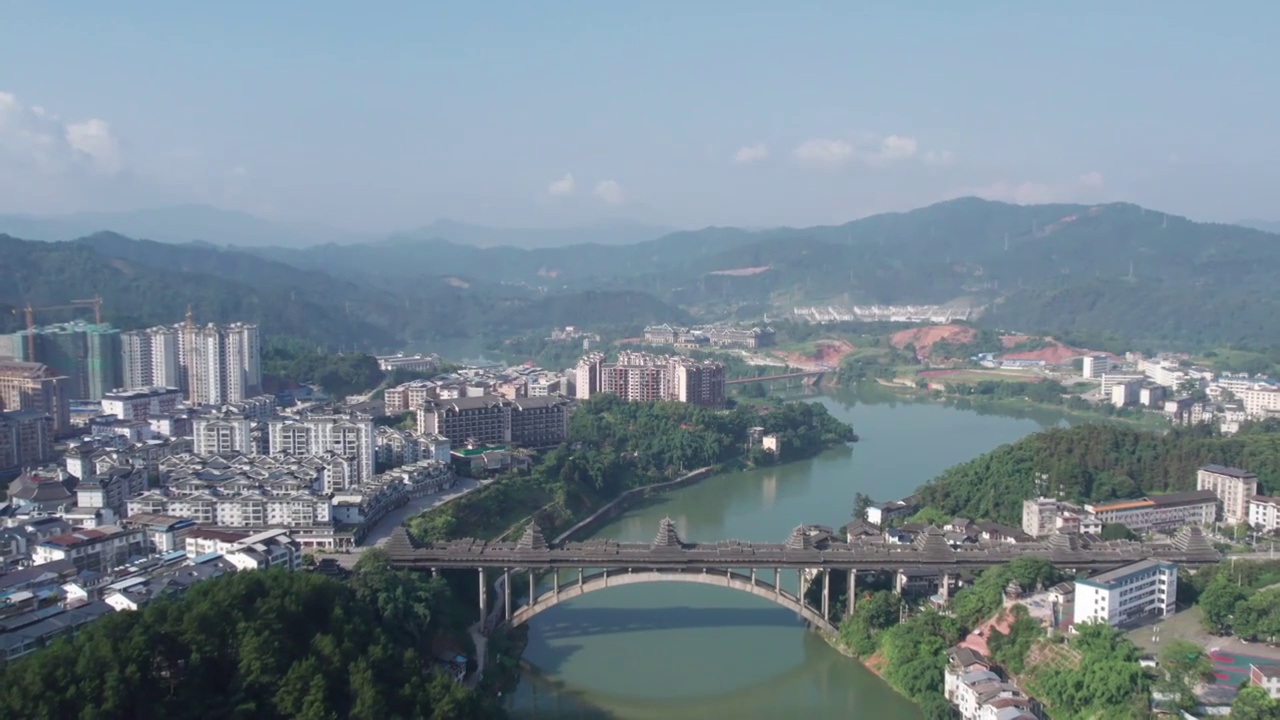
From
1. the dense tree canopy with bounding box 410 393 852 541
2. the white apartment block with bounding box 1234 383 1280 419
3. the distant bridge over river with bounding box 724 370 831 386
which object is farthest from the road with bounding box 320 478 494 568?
the white apartment block with bounding box 1234 383 1280 419

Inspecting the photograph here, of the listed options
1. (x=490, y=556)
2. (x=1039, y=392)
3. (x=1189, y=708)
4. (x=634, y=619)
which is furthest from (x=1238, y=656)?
(x=1039, y=392)

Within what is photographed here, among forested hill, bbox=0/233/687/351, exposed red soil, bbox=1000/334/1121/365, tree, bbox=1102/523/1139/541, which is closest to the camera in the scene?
tree, bbox=1102/523/1139/541

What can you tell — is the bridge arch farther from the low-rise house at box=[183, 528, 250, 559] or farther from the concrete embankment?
the concrete embankment

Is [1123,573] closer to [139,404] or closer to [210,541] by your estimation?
[210,541]

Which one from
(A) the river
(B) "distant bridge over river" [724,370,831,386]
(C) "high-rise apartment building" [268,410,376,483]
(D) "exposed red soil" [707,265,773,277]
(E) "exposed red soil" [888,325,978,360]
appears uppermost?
(D) "exposed red soil" [707,265,773,277]

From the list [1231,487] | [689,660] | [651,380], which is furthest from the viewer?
[651,380]

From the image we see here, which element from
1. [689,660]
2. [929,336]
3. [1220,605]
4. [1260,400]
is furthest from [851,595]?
[929,336]
